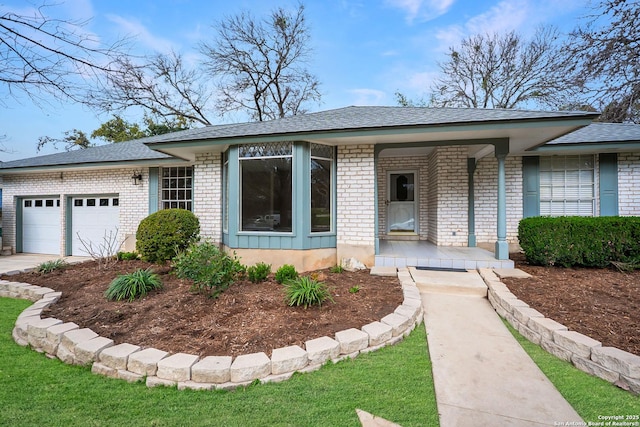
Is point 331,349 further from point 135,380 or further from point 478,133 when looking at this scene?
point 478,133

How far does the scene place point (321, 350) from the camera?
2.53 metres

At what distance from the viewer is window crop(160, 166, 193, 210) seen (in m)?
7.98

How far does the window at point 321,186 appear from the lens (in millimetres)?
5730

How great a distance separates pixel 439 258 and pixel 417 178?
10.8ft

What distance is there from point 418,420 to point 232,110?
18645 millimetres

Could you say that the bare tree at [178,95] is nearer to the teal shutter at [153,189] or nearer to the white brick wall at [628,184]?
the teal shutter at [153,189]

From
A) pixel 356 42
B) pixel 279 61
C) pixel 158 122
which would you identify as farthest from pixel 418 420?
pixel 158 122

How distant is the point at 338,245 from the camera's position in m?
6.00

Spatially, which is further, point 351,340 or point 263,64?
point 263,64

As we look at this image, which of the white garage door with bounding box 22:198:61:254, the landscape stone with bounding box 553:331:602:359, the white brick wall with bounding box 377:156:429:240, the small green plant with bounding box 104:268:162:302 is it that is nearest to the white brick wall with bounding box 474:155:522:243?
the white brick wall with bounding box 377:156:429:240

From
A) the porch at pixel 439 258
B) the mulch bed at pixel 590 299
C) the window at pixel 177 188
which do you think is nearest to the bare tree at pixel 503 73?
the mulch bed at pixel 590 299

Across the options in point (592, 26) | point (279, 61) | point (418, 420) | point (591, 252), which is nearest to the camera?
point (418, 420)

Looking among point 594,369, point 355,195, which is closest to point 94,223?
point 355,195

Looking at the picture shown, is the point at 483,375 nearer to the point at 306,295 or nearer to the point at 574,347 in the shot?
the point at 574,347
